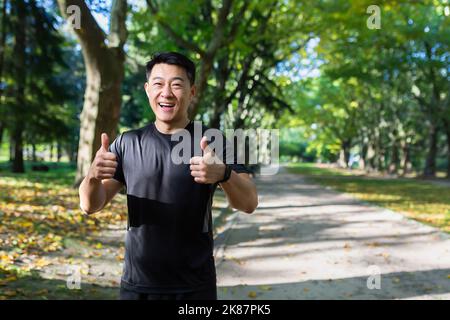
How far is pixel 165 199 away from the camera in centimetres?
246

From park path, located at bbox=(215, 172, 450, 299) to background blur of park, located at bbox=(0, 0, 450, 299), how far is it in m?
1.30

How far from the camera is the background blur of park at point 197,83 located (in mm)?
7902

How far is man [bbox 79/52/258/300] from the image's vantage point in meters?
2.46

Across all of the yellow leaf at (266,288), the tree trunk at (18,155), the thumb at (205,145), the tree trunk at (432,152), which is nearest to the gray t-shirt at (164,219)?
the thumb at (205,145)

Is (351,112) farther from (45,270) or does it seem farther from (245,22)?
(45,270)

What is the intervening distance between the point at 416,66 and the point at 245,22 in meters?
18.1

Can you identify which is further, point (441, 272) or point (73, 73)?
point (73, 73)

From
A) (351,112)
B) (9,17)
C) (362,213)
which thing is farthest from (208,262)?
(351,112)

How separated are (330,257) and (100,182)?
20.5 ft

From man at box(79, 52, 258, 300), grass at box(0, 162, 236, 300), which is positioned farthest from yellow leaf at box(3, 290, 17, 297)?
man at box(79, 52, 258, 300)

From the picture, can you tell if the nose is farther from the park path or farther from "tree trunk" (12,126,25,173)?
"tree trunk" (12,126,25,173)

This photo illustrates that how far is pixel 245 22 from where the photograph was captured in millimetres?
17359

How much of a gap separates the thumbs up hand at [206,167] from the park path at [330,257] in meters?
3.85

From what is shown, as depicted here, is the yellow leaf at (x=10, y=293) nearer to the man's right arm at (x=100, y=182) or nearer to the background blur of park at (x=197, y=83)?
the background blur of park at (x=197, y=83)
